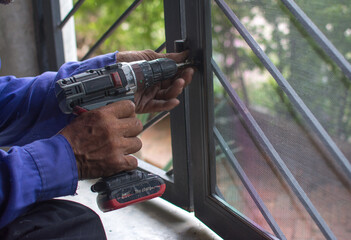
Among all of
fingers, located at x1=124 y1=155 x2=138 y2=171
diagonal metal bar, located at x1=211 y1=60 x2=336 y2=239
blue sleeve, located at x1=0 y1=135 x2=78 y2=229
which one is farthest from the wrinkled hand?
blue sleeve, located at x1=0 y1=135 x2=78 y2=229

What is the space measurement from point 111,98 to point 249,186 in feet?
1.54

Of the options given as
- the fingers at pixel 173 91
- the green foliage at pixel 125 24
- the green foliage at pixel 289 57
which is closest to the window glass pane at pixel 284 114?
the green foliage at pixel 289 57

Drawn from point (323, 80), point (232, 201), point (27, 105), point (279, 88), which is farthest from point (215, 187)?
point (27, 105)

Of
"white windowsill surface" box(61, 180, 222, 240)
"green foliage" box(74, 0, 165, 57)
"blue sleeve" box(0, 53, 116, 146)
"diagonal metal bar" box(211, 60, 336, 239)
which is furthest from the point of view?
"green foliage" box(74, 0, 165, 57)

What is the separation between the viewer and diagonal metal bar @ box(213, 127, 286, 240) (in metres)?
0.92

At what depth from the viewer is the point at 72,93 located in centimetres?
81

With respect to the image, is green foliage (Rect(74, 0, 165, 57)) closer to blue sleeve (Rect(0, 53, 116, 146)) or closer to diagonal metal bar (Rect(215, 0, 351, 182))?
blue sleeve (Rect(0, 53, 116, 146))

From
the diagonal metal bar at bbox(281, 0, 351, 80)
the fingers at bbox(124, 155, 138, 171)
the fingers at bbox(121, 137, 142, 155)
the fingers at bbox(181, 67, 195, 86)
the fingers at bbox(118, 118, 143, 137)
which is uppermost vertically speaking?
the diagonal metal bar at bbox(281, 0, 351, 80)

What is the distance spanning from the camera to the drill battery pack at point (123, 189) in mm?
825

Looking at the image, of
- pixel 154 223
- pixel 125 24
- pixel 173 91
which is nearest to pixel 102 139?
pixel 173 91

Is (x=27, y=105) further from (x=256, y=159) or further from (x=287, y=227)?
(x=287, y=227)

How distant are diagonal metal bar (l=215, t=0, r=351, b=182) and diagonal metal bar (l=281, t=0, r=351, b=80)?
0.40 feet

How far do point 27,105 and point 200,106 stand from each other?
549mm

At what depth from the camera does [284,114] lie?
2.65ft
